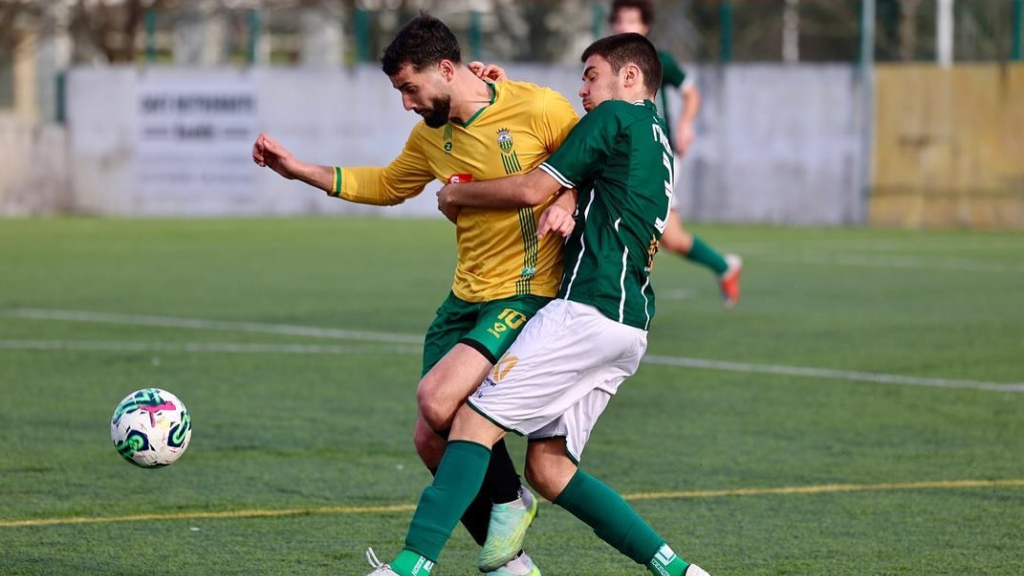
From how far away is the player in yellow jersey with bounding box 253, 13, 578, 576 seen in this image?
5.34 metres

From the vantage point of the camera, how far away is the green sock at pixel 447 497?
5.00 metres

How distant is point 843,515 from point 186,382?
4561 mm

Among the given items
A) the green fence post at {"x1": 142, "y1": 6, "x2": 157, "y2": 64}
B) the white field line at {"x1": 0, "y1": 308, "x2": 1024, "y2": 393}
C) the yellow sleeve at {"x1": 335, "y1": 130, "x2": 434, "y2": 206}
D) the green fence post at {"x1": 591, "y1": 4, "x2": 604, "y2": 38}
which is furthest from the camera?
the green fence post at {"x1": 142, "y1": 6, "x2": 157, "y2": 64}

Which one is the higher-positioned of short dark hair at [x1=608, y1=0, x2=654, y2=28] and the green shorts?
short dark hair at [x1=608, y1=0, x2=654, y2=28]

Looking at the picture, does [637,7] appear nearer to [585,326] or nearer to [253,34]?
[585,326]

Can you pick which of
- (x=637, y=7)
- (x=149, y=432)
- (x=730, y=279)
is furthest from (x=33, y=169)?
(x=149, y=432)

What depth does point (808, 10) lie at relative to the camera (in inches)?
1298

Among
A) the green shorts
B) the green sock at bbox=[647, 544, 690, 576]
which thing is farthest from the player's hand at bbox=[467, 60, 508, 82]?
the green sock at bbox=[647, 544, 690, 576]

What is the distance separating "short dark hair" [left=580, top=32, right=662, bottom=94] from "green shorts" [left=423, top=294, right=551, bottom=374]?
0.75 meters

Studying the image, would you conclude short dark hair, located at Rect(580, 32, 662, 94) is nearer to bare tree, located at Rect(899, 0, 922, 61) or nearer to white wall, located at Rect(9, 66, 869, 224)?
Result: white wall, located at Rect(9, 66, 869, 224)

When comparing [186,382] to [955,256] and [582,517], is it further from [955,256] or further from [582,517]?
[955,256]

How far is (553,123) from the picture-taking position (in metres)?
5.48

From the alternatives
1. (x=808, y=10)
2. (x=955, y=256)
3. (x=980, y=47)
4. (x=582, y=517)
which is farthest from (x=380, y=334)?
(x=808, y=10)

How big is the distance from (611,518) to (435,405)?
63 cm
